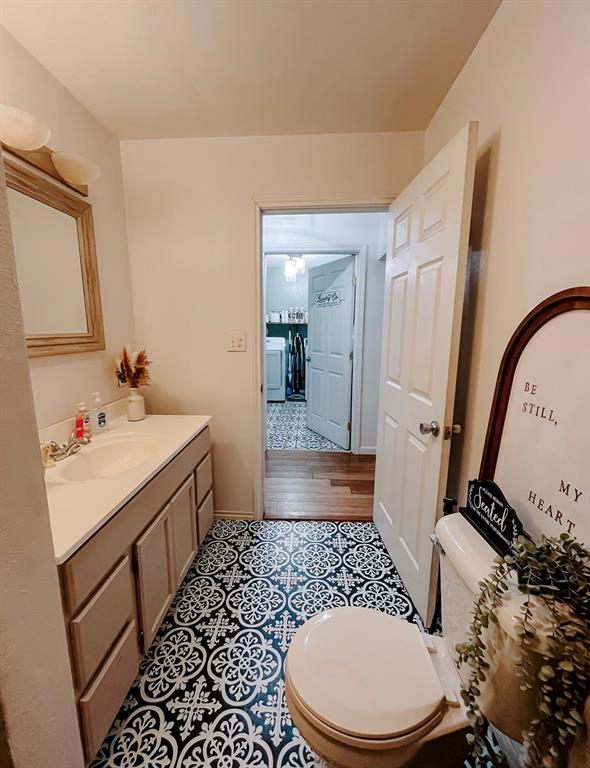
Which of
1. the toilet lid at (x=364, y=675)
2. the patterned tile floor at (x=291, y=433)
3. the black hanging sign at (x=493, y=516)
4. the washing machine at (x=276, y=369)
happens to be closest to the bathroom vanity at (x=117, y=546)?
the toilet lid at (x=364, y=675)

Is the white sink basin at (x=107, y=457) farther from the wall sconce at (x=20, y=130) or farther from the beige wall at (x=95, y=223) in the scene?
the wall sconce at (x=20, y=130)

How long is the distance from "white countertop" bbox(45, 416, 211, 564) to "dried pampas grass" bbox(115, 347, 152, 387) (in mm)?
276

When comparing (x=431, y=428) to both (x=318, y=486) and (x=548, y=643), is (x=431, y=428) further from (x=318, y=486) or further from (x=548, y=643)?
(x=318, y=486)

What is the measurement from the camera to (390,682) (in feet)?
2.58

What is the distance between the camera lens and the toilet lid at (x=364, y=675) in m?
0.72

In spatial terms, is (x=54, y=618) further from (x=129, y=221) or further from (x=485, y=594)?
(x=129, y=221)

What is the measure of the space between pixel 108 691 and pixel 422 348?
5.30 feet

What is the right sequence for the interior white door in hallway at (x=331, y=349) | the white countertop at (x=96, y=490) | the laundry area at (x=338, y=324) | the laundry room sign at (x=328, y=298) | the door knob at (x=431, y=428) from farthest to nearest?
1. the laundry room sign at (x=328, y=298)
2. the interior white door in hallway at (x=331, y=349)
3. the laundry area at (x=338, y=324)
4. the door knob at (x=431, y=428)
5. the white countertop at (x=96, y=490)

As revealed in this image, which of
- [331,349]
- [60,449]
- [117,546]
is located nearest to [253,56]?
[60,449]

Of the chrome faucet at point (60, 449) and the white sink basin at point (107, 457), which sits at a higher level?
the chrome faucet at point (60, 449)

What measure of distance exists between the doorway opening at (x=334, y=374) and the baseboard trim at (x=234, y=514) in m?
0.15

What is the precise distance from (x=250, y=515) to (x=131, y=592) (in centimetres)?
115

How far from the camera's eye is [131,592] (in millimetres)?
1088

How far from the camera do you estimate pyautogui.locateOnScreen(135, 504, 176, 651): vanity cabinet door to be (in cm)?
115
